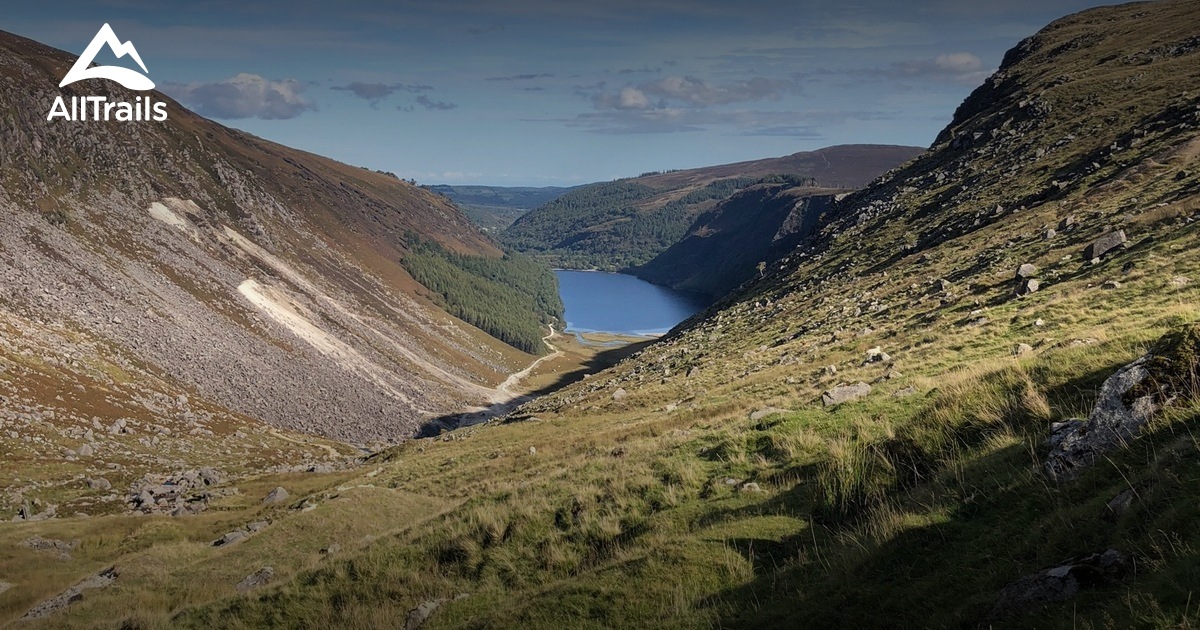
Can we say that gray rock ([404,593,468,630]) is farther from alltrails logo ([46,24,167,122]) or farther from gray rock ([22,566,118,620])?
alltrails logo ([46,24,167,122])

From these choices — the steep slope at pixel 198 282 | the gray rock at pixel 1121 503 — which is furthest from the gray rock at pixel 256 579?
the steep slope at pixel 198 282

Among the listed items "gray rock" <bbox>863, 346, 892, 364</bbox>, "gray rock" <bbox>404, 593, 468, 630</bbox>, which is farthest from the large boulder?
"gray rock" <bbox>863, 346, 892, 364</bbox>

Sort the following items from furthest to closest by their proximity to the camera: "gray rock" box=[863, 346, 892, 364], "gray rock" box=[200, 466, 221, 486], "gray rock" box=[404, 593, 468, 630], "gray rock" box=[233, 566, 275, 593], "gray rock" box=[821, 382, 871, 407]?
"gray rock" box=[200, 466, 221, 486], "gray rock" box=[863, 346, 892, 364], "gray rock" box=[821, 382, 871, 407], "gray rock" box=[233, 566, 275, 593], "gray rock" box=[404, 593, 468, 630]

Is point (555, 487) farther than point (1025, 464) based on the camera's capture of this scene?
Yes

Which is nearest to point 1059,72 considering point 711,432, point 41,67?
point 711,432

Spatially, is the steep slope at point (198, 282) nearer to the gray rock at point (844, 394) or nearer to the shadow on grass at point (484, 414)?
the shadow on grass at point (484, 414)

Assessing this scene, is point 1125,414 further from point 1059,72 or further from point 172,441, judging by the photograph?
point 1059,72
